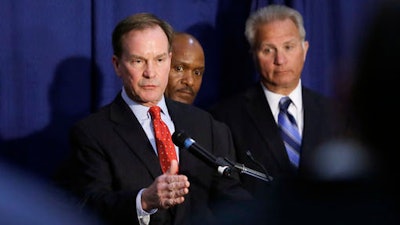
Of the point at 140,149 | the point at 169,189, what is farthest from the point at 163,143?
the point at 169,189

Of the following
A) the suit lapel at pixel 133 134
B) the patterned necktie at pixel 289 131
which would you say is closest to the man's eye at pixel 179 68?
the patterned necktie at pixel 289 131

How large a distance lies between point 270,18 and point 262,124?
424 mm

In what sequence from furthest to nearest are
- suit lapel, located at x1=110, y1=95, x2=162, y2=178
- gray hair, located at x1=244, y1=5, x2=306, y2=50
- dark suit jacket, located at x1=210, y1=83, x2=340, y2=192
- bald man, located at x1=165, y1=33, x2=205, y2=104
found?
bald man, located at x1=165, y1=33, x2=205, y2=104 < gray hair, located at x1=244, y1=5, x2=306, y2=50 < dark suit jacket, located at x1=210, y1=83, x2=340, y2=192 < suit lapel, located at x1=110, y1=95, x2=162, y2=178

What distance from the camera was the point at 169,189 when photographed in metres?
1.72

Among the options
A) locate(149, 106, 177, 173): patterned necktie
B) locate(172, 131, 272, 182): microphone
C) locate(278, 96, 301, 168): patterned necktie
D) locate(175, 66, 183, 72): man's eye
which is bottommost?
locate(278, 96, 301, 168): patterned necktie

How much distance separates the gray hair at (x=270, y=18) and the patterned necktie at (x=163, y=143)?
29.6 inches

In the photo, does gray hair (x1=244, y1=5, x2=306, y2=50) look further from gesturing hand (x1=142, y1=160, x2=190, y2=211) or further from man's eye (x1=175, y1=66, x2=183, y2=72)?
gesturing hand (x1=142, y1=160, x2=190, y2=211)

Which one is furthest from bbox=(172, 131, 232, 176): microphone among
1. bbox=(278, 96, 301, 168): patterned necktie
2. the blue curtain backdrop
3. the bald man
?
the blue curtain backdrop

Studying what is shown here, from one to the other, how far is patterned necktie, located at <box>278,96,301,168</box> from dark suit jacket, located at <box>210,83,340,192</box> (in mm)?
26

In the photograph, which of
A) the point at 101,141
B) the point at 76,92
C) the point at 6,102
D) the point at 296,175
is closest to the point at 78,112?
the point at 76,92

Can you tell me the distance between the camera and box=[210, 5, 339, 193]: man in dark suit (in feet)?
8.44

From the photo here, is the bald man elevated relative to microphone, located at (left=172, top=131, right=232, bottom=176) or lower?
lower

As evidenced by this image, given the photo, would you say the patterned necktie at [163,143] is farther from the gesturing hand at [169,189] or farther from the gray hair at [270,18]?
the gray hair at [270,18]

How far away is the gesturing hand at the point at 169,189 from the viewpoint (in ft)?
5.56
